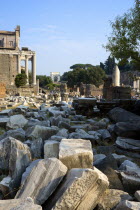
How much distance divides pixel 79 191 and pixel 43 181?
0.38 m

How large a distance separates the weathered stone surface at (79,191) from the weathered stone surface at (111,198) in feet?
0.25

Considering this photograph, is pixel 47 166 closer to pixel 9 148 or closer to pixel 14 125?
pixel 9 148

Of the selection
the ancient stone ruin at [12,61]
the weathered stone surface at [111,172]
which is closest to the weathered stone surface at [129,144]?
the weathered stone surface at [111,172]

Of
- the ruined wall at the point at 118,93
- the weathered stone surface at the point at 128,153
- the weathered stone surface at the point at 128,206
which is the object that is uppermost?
the ruined wall at the point at 118,93

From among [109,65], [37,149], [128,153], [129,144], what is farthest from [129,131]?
[109,65]

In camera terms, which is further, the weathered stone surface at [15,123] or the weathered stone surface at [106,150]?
the weathered stone surface at [15,123]

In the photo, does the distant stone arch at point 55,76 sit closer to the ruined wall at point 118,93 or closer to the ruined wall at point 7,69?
the ruined wall at point 7,69

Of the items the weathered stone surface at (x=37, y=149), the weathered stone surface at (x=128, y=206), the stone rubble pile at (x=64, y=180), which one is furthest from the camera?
the weathered stone surface at (x=37, y=149)

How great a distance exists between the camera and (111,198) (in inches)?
95.0

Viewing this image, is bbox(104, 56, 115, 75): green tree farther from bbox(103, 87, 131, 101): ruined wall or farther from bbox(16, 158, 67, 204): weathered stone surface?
bbox(16, 158, 67, 204): weathered stone surface

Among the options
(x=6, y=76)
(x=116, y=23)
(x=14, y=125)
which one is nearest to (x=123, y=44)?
(x=116, y=23)

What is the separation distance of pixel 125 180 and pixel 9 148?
1.62 m

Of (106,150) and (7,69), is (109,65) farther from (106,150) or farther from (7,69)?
(106,150)

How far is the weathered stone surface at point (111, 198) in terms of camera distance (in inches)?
91.8
